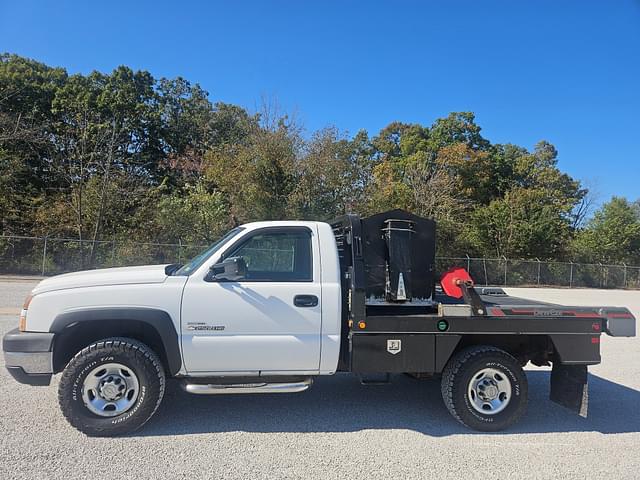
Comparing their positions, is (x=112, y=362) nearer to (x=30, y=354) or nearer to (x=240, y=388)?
(x=30, y=354)

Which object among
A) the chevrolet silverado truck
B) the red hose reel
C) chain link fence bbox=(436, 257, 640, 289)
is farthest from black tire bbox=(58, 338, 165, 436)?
chain link fence bbox=(436, 257, 640, 289)

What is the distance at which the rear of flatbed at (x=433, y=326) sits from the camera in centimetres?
452

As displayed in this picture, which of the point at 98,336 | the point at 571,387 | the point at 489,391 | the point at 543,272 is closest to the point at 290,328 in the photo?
the point at 98,336

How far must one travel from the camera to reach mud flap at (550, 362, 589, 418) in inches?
185

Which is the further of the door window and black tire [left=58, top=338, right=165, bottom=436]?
the door window

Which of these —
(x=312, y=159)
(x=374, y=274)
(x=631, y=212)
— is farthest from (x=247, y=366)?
(x=631, y=212)

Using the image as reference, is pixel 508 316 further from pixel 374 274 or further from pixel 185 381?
pixel 185 381

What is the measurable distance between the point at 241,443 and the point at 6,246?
926 inches

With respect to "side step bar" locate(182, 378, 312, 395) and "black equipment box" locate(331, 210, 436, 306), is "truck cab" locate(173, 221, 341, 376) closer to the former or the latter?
"side step bar" locate(182, 378, 312, 395)

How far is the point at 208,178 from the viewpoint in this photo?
25.6 meters

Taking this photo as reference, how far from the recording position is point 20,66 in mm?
31562

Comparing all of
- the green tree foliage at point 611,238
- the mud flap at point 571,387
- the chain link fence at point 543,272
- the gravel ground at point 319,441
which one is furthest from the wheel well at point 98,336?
the green tree foliage at point 611,238

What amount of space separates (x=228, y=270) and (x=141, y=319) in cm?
89

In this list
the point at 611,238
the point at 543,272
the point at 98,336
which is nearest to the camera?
the point at 98,336
